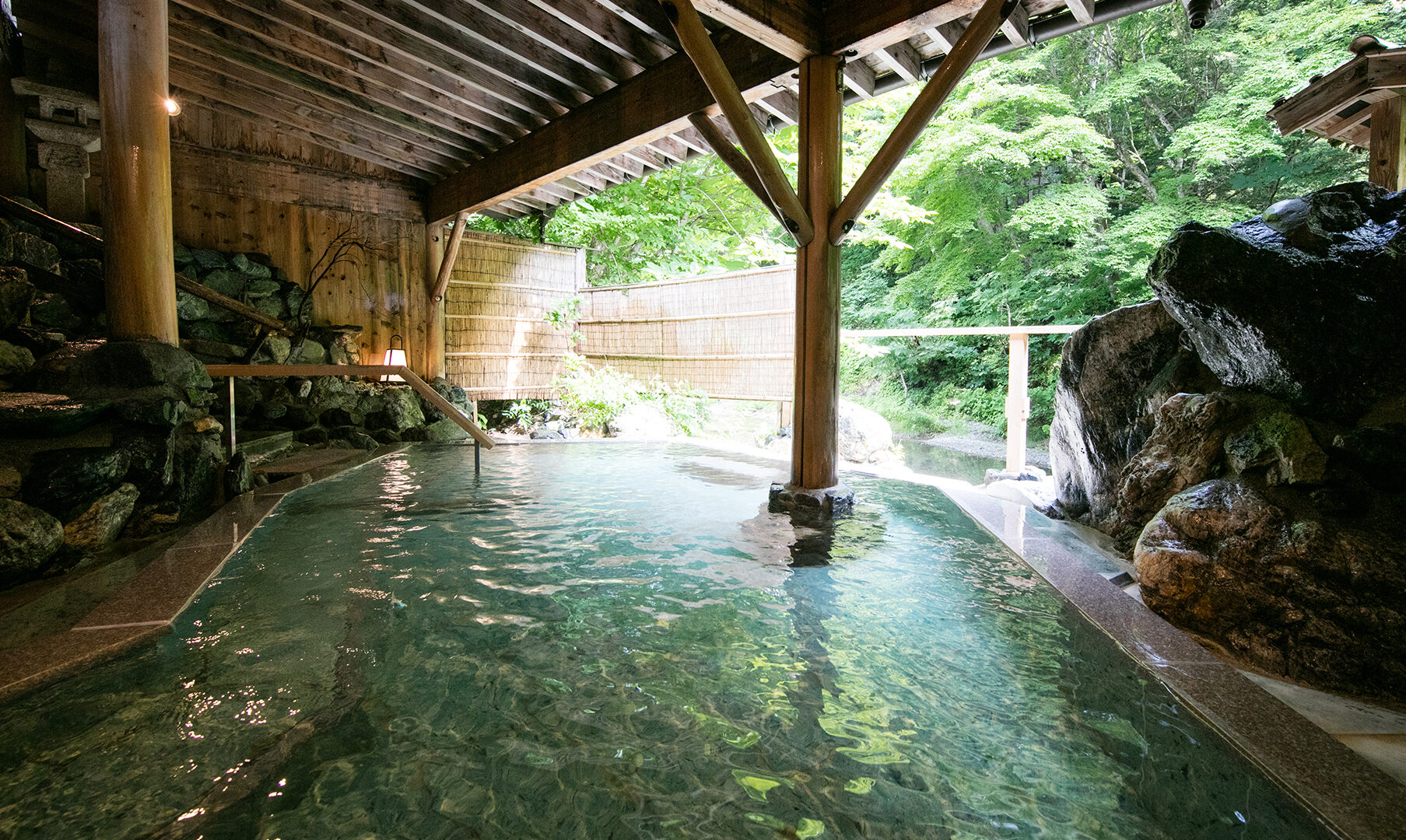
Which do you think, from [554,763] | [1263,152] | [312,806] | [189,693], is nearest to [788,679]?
[554,763]

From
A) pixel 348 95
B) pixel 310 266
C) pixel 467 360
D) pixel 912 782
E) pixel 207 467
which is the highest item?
pixel 348 95

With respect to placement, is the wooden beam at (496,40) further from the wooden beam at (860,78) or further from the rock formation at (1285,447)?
the rock formation at (1285,447)

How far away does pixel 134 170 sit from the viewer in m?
3.43

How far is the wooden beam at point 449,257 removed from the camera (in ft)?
26.0

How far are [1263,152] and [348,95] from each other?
11600 millimetres

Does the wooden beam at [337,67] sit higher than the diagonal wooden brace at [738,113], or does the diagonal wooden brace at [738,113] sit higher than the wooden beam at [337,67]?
the wooden beam at [337,67]

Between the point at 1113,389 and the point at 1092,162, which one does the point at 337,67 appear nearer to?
the point at 1113,389

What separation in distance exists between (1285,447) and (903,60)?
113 inches

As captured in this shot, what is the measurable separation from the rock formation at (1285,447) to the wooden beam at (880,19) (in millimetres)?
1638

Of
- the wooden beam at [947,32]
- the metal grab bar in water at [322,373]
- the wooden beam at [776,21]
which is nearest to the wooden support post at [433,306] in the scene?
the metal grab bar in water at [322,373]

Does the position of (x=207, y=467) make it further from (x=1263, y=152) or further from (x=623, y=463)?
(x=1263, y=152)

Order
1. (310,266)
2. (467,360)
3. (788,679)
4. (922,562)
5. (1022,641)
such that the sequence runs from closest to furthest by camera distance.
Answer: (788,679) → (1022,641) → (922,562) → (310,266) → (467,360)

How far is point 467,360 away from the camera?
30.0 ft

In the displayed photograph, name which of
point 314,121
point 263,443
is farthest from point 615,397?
point 314,121
